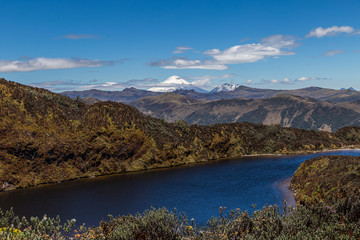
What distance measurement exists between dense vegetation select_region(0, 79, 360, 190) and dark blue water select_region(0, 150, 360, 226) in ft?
16.0

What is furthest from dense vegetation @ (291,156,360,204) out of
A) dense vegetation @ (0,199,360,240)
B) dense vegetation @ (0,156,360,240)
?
dense vegetation @ (0,156,360,240)

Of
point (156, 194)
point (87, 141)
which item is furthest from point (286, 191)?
point (87, 141)

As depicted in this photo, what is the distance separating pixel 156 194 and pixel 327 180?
2786 centimetres

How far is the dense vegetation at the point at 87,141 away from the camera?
196 feet

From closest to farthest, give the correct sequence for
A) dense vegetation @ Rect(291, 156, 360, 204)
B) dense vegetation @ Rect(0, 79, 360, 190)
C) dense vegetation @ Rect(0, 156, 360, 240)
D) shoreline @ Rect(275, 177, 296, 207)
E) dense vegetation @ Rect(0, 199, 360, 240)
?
dense vegetation @ Rect(0, 156, 360, 240) → dense vegetation @ Rect(0, 199, 360, 240) → dense vegetation @ Rect(291, 156, 360, 204) → shoreline @ Rect(275, 177, 296, 207) → dense vegetation @ Rect(0, 79, 360, 190)

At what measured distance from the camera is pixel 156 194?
165ft

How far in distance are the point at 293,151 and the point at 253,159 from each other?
19.9 m

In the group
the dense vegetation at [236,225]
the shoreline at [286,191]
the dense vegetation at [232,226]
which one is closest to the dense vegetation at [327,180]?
the shoreline at [286,191]

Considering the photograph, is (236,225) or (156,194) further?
(156,194)

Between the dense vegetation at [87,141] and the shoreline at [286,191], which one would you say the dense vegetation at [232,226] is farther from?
the dense vegetation at [87,141]

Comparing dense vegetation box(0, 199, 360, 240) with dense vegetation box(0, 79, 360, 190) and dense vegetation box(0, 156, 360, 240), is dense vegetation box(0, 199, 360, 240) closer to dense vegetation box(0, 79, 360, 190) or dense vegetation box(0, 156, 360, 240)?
dense vegetation box(0, 156, 360, 240)

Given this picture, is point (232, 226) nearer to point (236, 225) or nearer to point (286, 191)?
point (236, 225)

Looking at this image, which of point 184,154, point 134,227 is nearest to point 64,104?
point 184,154

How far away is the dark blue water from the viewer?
41594 mm
